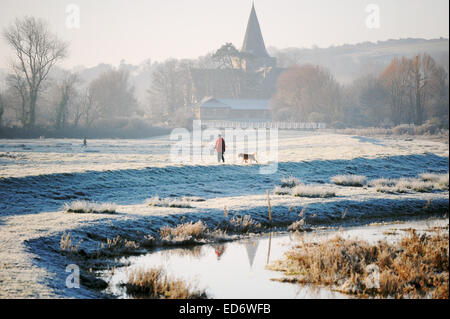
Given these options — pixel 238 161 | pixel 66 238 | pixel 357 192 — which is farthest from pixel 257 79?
pixel 66 238

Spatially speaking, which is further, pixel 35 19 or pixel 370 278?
pixel 35 19

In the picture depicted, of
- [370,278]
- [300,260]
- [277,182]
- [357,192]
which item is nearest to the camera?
[370,278]

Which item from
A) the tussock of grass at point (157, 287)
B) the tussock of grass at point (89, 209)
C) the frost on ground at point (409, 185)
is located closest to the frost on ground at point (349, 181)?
the frost on ground at point (409, 185)

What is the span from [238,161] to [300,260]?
22.3 meters

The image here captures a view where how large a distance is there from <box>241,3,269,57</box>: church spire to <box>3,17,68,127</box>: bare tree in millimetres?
83572

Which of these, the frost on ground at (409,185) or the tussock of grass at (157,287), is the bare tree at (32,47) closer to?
the frost on ground at (409,185)

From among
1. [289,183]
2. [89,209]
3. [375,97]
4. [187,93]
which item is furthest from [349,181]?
[187,93]

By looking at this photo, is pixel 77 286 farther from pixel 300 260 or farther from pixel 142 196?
pixel 142 196

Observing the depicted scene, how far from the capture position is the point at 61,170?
27484mm

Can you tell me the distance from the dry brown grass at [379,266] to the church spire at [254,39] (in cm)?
13159

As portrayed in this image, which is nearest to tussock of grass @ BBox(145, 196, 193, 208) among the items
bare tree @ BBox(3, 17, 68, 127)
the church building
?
bare tree @ BBox(3, 17, 68, 127)

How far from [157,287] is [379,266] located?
19.2 feet

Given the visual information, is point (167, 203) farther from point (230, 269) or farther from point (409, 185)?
point (409, 185)

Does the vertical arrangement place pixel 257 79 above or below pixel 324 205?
above
